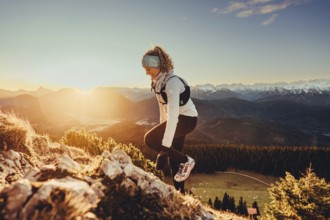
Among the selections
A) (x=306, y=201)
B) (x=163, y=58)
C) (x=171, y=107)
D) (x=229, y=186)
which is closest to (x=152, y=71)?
(x=163, y=58)

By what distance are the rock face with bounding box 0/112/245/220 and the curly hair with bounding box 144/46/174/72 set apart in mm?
2397

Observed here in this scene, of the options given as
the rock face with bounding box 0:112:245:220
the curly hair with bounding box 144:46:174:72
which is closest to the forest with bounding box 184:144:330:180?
the curly hair with bounding box 144:46:174:72

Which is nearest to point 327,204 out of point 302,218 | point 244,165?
point 302,218

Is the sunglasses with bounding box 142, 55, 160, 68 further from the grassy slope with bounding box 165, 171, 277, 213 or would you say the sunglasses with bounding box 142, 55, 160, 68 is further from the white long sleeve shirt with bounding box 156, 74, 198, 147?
the grassy slope with bounding box 165, 171, 277, 213

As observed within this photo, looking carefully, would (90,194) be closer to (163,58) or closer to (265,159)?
(163,58)

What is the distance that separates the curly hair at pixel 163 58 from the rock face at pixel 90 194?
2.40 m

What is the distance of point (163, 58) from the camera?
658 centimetres

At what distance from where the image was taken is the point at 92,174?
17.3 feet

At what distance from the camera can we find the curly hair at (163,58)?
6535 millimetres

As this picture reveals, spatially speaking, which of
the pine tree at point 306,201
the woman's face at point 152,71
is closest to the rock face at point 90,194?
the woman's face at point 152,71

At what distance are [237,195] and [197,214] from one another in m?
87.3

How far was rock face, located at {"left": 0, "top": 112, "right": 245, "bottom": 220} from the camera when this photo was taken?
11.6 feet

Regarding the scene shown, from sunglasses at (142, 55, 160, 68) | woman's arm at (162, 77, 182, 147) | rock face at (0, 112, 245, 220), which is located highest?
sunglasses at (142, 55, 160, 68)

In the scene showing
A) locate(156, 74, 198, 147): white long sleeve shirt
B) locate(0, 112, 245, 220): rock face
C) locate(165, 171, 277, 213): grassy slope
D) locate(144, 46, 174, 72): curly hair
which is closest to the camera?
locate(0, 112, 245, 220): rock face
